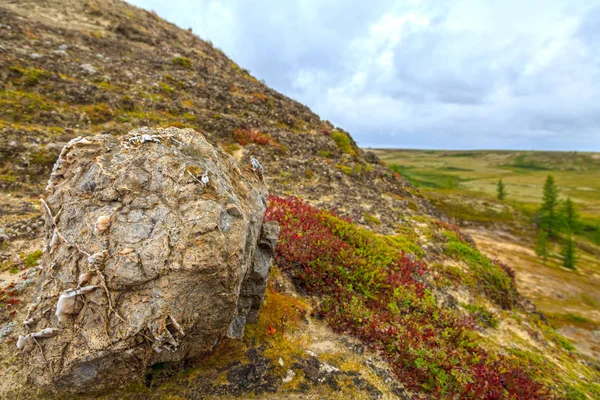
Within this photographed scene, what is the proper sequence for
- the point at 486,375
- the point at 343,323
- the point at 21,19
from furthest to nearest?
the point at 21,19 < the point at 343,323 < the point at 486,375

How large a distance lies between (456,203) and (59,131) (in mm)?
104739

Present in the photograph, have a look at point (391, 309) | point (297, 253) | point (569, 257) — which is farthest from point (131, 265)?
point (569, 257)

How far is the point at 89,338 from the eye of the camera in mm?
4754

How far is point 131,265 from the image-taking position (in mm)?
4832

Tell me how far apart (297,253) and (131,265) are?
6372mm

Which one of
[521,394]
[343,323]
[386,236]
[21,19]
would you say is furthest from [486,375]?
[21,19]

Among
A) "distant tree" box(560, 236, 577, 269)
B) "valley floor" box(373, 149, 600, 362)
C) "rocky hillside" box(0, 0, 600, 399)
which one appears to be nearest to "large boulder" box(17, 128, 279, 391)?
"rocky hillside" box(0, 0, 600, 399)

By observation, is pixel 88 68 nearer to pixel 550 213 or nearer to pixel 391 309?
pixel 391 309

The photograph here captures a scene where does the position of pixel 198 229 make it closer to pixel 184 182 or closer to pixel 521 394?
pixel 184 182

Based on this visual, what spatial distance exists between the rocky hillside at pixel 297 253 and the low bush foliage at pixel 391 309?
0.17 feet

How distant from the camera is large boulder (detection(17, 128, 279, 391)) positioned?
15.7ft

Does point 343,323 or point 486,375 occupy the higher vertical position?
point 343,323

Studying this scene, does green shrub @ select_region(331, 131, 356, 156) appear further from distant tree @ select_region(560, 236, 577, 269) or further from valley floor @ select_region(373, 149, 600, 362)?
distant tree @ select_region(560, 236, 577, 269)

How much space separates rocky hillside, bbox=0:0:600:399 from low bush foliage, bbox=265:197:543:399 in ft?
0.17
